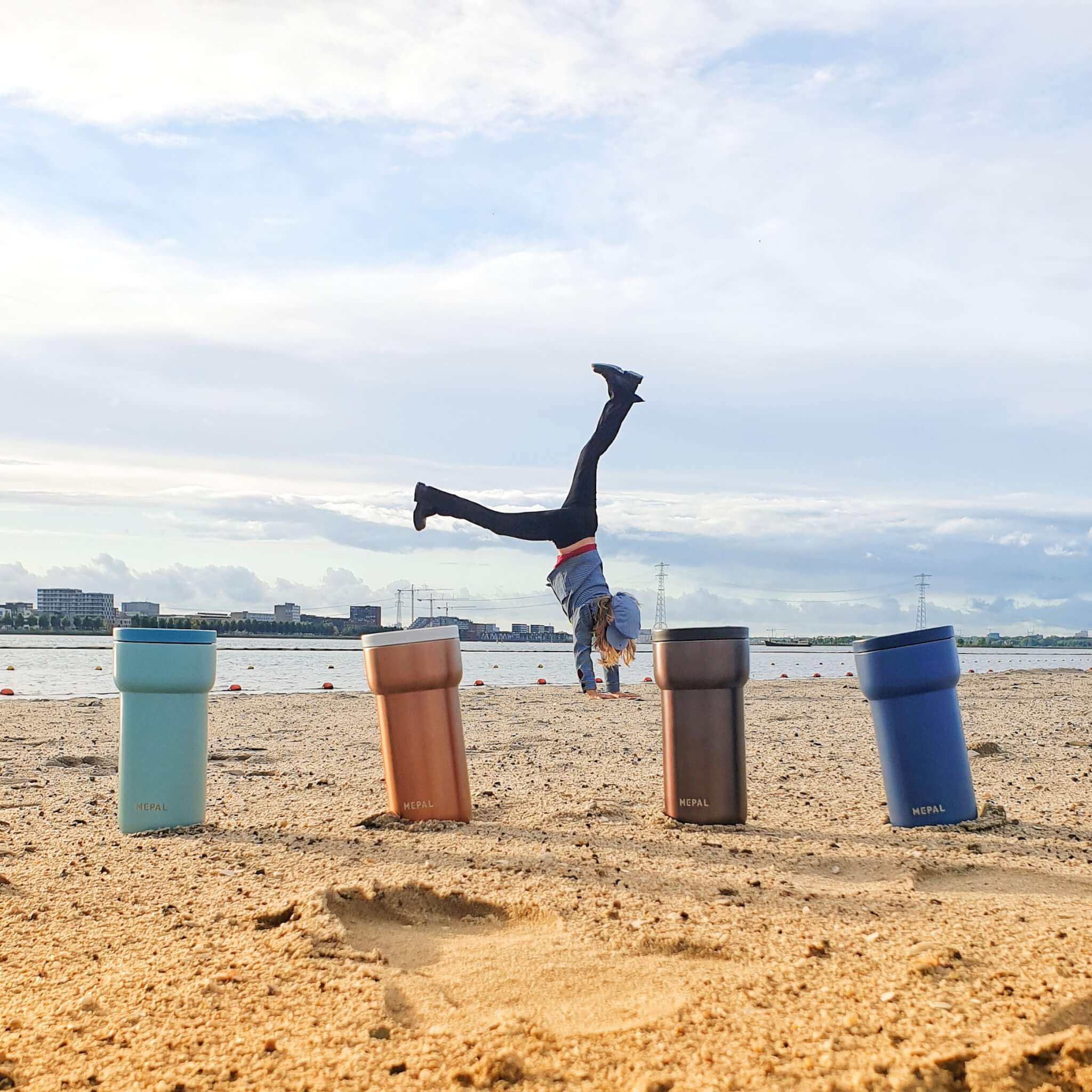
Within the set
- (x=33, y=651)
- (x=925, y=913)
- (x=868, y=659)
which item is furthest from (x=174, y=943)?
(x=33, y=651)

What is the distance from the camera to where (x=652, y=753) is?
785 cm

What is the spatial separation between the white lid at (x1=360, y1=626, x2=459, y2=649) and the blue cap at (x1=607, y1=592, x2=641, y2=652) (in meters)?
5.89

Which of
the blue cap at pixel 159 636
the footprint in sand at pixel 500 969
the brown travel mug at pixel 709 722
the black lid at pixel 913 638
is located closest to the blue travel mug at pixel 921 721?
the black lid at pixel 913 638

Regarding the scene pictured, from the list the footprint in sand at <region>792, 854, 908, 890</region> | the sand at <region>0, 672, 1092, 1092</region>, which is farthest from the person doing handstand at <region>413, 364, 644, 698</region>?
the footprint in sand at <region>792, 854, 908, 890</region>

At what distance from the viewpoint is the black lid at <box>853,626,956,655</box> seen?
16.0 feet

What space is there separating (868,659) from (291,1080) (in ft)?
11.4

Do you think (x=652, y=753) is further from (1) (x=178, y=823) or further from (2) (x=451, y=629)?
(1) (x=178, y=823)

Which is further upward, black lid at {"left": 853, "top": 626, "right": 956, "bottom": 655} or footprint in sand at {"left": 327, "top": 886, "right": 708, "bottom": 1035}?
black lid at {"left": 853, "top": 626, "right": 956, "bottom": 655}

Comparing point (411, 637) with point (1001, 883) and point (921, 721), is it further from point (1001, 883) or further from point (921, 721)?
point (1001, 883)

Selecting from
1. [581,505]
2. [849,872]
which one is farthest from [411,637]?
[581,505]

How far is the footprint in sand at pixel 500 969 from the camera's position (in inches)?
104

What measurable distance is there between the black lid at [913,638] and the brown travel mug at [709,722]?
2.05ft

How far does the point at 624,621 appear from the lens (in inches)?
428

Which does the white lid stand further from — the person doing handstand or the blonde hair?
the blonde hair
